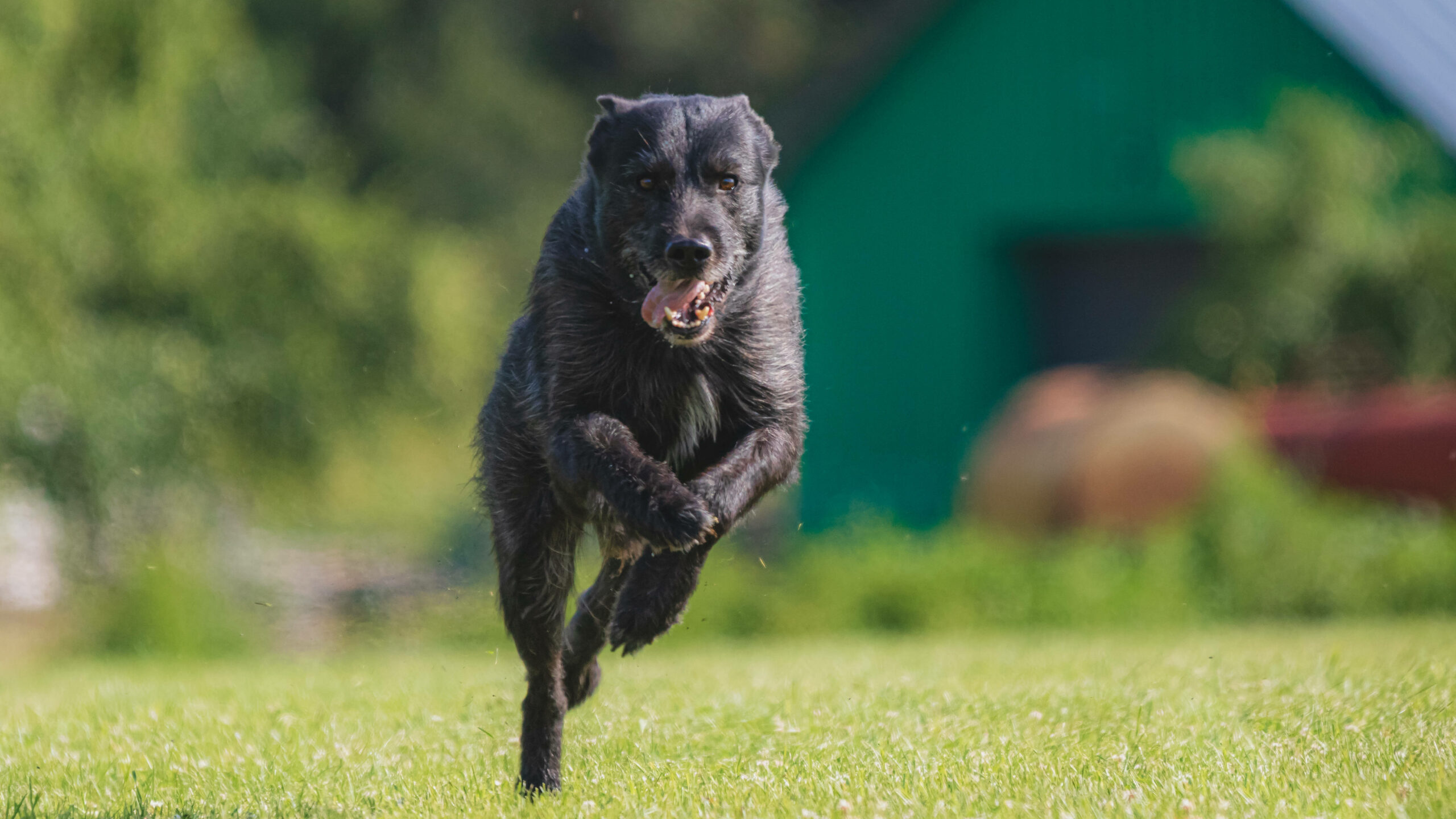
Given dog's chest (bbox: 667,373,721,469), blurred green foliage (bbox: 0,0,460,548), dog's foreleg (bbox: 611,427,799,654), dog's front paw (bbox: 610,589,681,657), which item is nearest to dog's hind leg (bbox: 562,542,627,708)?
dog's chest (bbox: 667,373,721,469)

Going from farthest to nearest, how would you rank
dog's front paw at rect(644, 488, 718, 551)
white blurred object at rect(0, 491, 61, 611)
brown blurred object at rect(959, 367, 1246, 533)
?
1. white blurred object at rect(0, 491, 61, 611)
2. brown blurred object at rect(959, 367, 1246, 533)
3. dog's front paw at rect(644, 488, 718, 551)

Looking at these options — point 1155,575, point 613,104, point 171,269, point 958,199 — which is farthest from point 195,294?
point 613,104

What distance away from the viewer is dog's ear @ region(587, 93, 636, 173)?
4.49 meters

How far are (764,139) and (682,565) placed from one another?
134 centimetres

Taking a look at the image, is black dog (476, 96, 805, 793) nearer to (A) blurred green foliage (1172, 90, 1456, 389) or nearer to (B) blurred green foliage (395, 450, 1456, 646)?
(B) blurred green foliage (395, 450, 1456, 646)

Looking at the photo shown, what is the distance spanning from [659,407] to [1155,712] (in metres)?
1.92

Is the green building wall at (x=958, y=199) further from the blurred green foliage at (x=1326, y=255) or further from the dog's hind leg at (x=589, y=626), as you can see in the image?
the dog's hind leg at (x=589, y=626)

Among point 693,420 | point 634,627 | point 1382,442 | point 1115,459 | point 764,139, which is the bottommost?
point 1115,459

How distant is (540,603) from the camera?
4562 millimetres

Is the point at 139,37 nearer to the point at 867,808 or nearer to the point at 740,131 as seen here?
the point at 740,131

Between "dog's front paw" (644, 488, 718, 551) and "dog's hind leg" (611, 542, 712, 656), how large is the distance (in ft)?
0.71

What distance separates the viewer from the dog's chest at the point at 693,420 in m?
4.48

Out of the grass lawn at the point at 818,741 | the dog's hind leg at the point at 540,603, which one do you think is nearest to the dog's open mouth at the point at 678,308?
the dog's hind leg at the point at 540,603

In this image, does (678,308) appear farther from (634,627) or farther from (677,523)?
(634,627)
